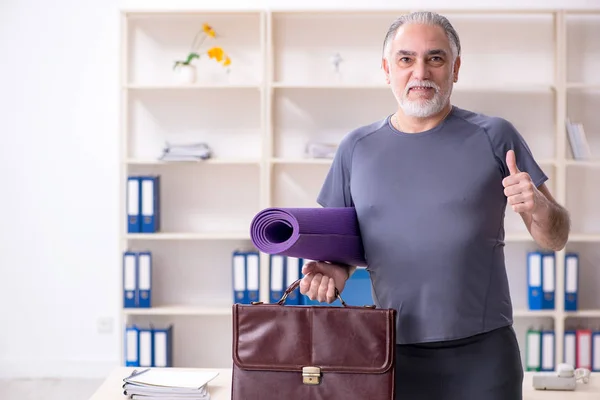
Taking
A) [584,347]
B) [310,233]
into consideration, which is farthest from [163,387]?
[584,347]

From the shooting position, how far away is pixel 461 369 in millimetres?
1623

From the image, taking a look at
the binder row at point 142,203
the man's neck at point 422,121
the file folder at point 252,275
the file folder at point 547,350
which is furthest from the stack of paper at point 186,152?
the man's neck at point 422,121

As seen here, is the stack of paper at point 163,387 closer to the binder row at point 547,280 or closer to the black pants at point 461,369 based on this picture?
the black pants at point 461,369

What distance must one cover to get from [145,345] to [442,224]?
3416 mm

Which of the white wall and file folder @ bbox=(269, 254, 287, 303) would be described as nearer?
file folder @ bbox=(269, 254, 287, 303)

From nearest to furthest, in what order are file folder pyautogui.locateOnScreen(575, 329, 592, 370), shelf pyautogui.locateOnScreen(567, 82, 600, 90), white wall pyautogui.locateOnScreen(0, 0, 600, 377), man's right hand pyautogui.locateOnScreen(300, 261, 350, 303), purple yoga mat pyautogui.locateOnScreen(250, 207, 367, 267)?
purple yoga mat pyautogui.locateOnScreen(250, 207, 367, 267)
man's right hand pyautogui.locateOnScreen(300, 261, 350, 303)
shelf pyautogui.locateOnScreen(567, 82, 600, 90)
file folder pyautogui.locateOnScreen(575, 329, 592, 370)
white wall pyautogui.locateOnScreen(0, 0, 600, 377)

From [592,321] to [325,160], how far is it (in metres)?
1.82

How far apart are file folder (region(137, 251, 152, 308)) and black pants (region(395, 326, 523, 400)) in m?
3.22

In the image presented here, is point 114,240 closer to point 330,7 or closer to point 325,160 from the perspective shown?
point 325,160

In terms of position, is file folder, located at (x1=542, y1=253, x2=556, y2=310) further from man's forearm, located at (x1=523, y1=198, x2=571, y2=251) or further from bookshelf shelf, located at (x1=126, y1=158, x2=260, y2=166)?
man's forearm, located at (x1=523, y1=198, x2=571, y2=251)

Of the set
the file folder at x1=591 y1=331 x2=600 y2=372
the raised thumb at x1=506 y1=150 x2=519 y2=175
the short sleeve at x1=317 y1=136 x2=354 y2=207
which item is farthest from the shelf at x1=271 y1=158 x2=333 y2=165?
the raised thumb at x1=506 y1=150 x2=519 y2=175

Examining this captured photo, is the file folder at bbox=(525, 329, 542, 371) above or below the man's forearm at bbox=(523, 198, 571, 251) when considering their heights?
below

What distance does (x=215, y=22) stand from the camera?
484cm

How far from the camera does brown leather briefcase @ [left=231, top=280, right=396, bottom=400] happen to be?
1534 mm
